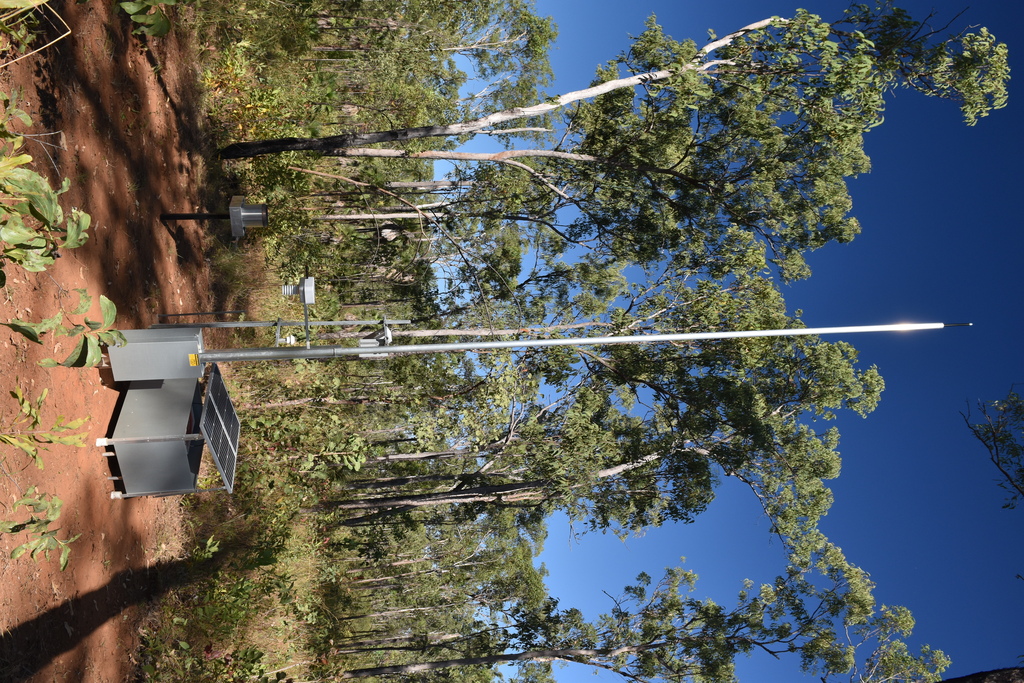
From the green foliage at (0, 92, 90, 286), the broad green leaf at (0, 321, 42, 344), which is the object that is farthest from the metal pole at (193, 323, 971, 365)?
the broad green leaf at (0, 321, 42, 344)

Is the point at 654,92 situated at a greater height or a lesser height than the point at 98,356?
greater

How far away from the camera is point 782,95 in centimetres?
1082

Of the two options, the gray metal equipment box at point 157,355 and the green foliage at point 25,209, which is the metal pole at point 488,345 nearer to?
the gray metal equipment box at point 157,355

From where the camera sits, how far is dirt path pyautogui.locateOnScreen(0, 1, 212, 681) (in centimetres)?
569

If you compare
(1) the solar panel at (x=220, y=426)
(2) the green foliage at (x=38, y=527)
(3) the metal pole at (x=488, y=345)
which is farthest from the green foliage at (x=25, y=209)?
(1) the solar panel at (x=220, y=426)

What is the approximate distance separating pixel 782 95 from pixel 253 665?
11.8 meters

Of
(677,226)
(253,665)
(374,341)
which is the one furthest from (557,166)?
(253,665)

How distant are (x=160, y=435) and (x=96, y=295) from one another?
174 cm

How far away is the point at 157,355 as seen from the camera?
23.2 ft

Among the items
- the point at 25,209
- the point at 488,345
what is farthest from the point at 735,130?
the point at 25,209

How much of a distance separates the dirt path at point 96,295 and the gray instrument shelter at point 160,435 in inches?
9.5

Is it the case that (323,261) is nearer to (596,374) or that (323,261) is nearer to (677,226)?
(596,374)

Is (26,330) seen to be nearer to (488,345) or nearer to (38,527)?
(38,527)

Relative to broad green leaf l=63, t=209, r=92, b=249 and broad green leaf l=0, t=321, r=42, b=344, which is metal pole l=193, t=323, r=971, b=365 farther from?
broad green leaf l=0, t=321, r=42, b=344
